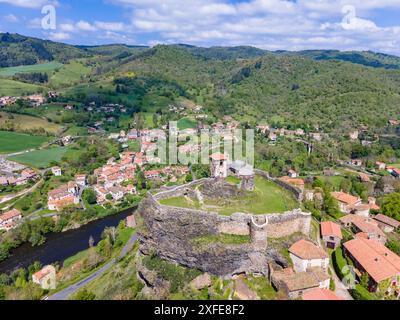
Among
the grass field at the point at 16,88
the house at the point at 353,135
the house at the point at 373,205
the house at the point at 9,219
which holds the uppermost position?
the grass field at the point at 16,88

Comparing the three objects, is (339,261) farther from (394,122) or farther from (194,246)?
(394,122)

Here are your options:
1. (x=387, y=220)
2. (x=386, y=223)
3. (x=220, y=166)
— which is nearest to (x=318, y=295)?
(x=220, y=166)

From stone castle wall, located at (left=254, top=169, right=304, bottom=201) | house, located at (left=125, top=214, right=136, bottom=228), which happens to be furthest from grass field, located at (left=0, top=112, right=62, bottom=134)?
stone castle wall, located at (left=254, top=169, right=304, bottom=201)

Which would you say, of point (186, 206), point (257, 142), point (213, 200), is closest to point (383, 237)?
point (213, 200)

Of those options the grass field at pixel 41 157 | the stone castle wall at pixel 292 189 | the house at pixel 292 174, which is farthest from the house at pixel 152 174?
the stone castle wall at pixel 292 189

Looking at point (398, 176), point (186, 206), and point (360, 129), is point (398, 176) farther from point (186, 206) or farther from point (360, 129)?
point (186, 206)

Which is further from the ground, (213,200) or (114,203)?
(213,200)

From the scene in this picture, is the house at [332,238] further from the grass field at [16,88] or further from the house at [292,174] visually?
the grass field at [16,88]

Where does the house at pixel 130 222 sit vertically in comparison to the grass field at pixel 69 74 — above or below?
below
